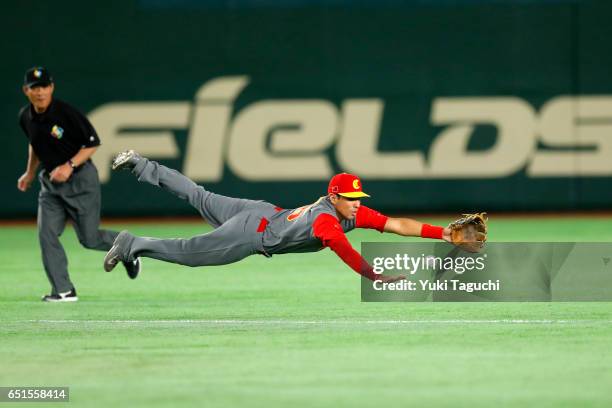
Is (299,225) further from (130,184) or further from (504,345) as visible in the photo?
(130,184)

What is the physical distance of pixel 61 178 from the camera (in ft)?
39.0

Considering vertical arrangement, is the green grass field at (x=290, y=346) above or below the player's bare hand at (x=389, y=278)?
below

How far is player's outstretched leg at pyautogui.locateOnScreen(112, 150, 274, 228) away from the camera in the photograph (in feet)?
36.5

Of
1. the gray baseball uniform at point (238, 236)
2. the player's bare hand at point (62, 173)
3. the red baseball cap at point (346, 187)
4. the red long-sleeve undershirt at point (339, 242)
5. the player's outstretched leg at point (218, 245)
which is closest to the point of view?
the red long-sleeve undershirt at point (339, 242)

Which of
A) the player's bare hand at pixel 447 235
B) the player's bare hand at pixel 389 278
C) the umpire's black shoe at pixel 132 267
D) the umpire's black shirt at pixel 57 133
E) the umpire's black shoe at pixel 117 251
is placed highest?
the umpire's black shirt at pixel 57 133

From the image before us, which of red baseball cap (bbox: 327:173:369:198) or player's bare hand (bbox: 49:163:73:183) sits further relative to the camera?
player's bare hand (bbox: 49:163:73:183)

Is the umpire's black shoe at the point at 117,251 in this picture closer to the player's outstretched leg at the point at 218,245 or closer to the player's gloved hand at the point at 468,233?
the player's outstretched leg at the point at 218,245

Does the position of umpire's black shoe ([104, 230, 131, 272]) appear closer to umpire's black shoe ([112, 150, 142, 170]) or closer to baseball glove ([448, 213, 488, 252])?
umpire's black shoe ([112, 150, 142, 170])

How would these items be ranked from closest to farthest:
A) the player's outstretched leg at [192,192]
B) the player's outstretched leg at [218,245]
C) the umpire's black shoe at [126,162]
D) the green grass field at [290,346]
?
the green grass field at [290,346]
the player's outstretched leg at [218,245]
the player's outstretched leg at [192,192]
the umpire's black shoe at [126,162]

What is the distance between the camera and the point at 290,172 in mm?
21156

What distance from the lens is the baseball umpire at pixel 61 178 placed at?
39.3 ft

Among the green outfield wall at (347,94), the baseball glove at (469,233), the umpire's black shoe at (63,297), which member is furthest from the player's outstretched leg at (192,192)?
the green outfield wall at (347,94)

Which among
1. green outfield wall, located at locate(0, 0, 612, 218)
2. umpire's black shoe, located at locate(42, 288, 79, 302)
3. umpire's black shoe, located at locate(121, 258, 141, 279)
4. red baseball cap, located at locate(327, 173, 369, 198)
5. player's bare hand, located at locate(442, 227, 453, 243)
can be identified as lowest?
umpire's black shoe, located at locate(42, 288, 79, 302)

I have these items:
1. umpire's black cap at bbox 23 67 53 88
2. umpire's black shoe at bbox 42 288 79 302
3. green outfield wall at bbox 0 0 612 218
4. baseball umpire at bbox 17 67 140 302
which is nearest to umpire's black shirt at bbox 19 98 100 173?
baseball umpire at bbox 17 67 140 302
